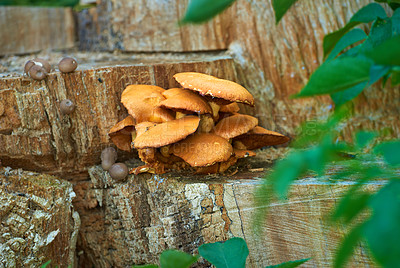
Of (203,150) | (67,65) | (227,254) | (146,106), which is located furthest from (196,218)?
(67,65)

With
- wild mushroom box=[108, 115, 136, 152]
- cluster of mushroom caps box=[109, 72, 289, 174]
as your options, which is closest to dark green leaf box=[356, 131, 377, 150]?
cluster of mushroom caps box=[109, 72, 289, 174]

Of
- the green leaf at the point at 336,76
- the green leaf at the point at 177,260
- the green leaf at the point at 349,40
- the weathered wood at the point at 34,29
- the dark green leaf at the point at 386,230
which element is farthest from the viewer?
the weathered wood at the point at 34,29

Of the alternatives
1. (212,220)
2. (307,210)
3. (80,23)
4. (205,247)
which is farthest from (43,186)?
(80,23)

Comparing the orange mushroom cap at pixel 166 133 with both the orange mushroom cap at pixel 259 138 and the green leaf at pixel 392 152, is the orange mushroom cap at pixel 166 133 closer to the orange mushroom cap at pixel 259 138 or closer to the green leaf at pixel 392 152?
the orange mushroom cap at pixel 259 138

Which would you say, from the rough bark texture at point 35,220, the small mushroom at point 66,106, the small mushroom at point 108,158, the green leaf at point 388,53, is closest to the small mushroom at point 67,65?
the small mushroom at point 66,106

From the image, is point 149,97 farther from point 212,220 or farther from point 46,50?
point 46,50
